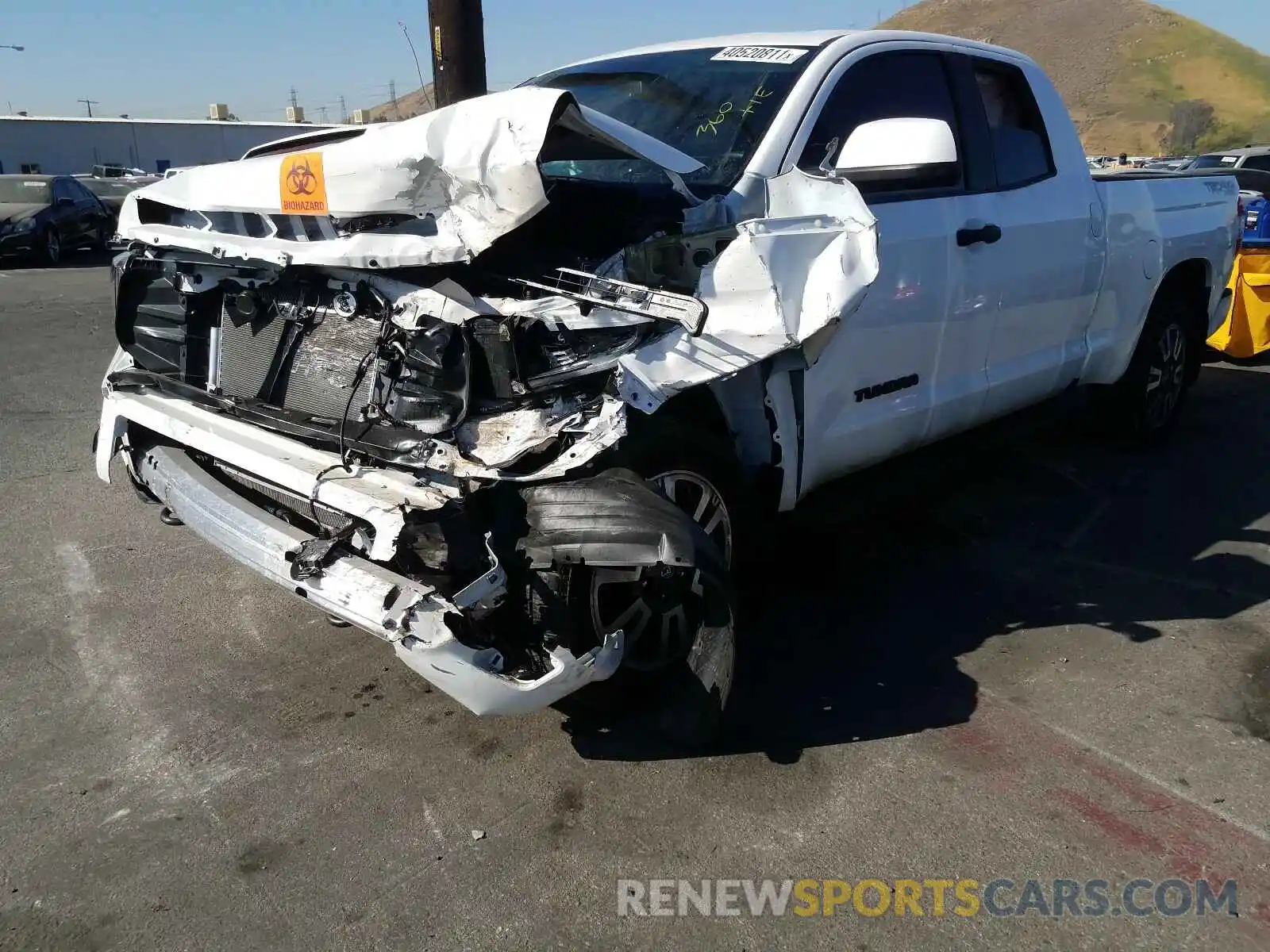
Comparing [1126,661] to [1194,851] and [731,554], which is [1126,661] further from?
[731,554]

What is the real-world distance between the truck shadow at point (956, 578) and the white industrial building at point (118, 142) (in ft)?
135

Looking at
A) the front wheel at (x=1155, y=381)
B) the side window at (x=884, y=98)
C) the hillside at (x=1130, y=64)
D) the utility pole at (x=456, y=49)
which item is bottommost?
the front wheel at (x=1155, y=381)

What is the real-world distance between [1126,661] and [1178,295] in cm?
334

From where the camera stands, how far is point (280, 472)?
2994mm

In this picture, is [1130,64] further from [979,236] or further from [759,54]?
[759,54]

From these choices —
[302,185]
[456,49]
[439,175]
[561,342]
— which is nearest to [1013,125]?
[561,342]

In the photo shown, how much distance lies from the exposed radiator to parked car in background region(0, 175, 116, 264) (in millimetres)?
14721

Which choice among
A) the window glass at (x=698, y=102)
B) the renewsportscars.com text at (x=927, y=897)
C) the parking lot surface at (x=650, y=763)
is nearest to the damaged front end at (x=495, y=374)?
the window glass at (x=698, y=102)

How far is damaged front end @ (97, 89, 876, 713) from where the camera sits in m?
2.67

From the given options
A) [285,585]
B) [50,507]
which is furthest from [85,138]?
[285,585]

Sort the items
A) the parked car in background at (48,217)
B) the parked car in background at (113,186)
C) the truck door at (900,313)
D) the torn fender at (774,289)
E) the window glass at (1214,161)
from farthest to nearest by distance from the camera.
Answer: the parked car in background at (113,186) → the parked car in background at (48,217) → the window glass at (1214,161) → the truck door at (900,313) → the torn fender at (774,289)

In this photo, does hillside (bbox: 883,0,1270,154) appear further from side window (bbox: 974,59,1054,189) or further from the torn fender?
the torn fender

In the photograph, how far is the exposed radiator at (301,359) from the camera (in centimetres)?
314

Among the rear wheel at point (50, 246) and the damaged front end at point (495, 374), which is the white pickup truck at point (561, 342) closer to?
the damaged front end at point (495, 374)
